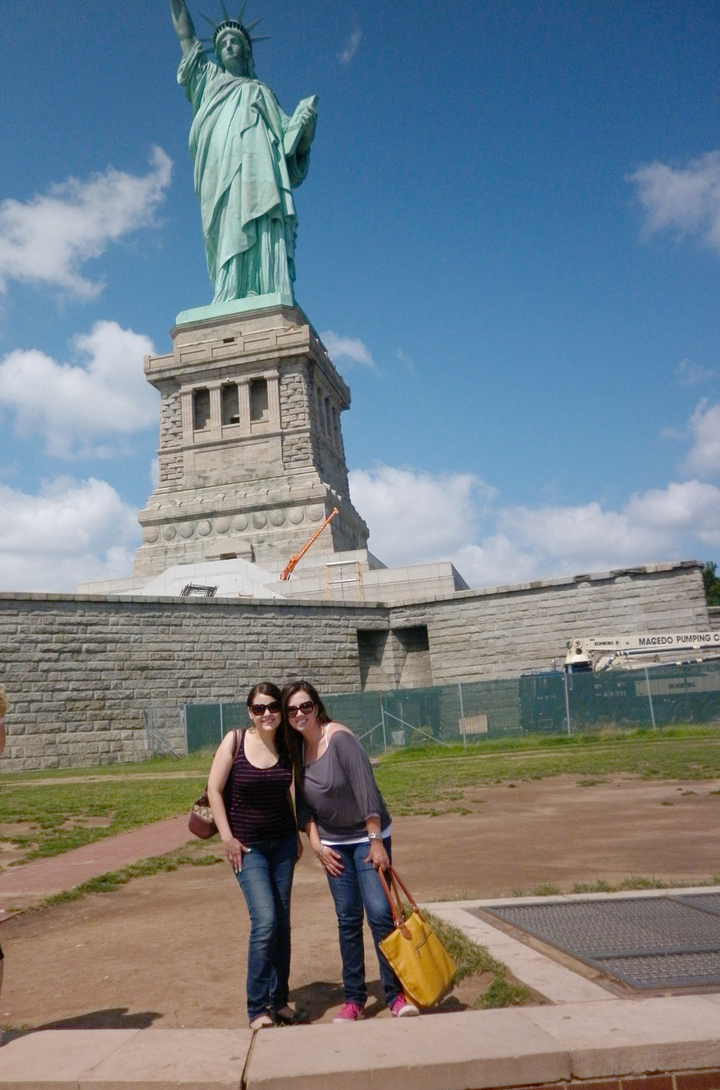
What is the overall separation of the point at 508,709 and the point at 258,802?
17250 mm

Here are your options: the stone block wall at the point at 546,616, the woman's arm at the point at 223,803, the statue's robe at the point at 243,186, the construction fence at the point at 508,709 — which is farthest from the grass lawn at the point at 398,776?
the statue's robe at the point at 243,186

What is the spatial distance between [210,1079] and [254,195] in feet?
143

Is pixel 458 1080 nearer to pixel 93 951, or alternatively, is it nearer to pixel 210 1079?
pixel 210 1079

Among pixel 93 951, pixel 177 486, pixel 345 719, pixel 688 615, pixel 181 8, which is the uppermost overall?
pixel 181 8

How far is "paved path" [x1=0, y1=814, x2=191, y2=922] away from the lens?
7.31 m

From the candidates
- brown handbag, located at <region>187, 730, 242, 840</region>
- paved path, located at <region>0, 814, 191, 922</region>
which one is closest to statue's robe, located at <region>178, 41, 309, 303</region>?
paved path, located at <region>0, 814, 191, 922</region>

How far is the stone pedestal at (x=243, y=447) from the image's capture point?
35594 mm

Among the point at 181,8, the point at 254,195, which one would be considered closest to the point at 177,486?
the point at 254,195

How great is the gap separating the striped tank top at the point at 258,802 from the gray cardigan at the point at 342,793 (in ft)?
0.50

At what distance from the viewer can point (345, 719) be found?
67.7 feet

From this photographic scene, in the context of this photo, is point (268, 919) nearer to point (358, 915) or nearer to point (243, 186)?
point (358, 915)

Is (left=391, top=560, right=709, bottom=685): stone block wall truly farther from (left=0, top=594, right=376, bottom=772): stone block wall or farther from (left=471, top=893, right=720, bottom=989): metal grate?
(left=471, top=893, right=720, bottom=989): metal grate

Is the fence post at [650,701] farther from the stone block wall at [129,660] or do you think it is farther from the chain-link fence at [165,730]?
the chain-link fence at [165,730]

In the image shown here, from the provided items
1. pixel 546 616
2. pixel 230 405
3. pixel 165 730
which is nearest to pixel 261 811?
pixel 165 730
